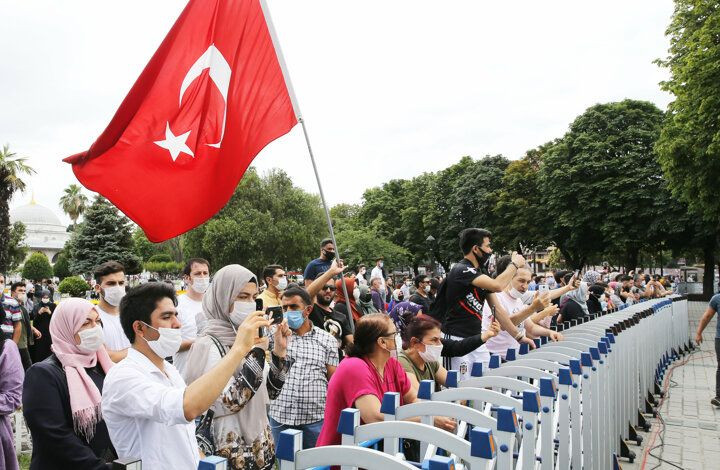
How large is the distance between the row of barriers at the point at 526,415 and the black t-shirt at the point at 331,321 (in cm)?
182

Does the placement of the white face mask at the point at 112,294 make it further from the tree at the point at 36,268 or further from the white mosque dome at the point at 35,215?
the white mosque dome at the point at 35,215

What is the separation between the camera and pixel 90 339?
10.6 ft

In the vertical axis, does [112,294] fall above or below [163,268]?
above

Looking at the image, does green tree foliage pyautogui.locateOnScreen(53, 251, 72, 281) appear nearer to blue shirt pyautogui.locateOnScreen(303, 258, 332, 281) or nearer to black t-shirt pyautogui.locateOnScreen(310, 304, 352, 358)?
blue shirt pyautogui.locateOnScreen(303, 258, 332, 281)

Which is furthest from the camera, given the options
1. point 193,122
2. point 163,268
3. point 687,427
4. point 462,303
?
point 163,268

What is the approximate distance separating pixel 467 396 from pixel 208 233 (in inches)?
1825

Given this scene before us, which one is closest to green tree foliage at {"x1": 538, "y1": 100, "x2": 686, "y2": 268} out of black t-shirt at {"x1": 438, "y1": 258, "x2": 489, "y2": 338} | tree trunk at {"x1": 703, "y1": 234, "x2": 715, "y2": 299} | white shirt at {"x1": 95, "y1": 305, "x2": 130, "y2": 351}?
tree trunk at {"x1": 703, "y1": 234, "x2": 715, "y2": 299}

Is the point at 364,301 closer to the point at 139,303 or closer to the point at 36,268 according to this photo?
the point at 139,303

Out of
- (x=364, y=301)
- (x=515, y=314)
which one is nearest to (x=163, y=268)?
(x=364, y=301)

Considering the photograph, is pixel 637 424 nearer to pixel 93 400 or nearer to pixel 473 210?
pixel 93 400

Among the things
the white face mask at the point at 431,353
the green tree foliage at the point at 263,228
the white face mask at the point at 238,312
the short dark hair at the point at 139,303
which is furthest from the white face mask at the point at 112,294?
the green tree foliage at the point at 263,228

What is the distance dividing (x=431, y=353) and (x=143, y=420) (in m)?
2.20

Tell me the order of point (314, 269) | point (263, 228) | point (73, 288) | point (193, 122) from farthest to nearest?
point (263, 228) → point (73, 288) → point (314, 269) → point (193, 122)

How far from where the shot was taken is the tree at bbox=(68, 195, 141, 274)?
50094 mm
